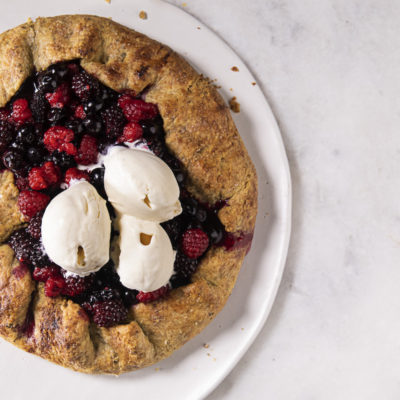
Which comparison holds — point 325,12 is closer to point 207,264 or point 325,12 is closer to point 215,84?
point 215,84

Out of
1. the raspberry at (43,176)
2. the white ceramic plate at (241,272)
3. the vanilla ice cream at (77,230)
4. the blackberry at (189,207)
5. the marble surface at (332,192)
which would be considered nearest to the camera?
the vanilla ice cream at (77,230)

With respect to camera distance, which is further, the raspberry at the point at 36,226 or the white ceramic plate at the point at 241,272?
the white ceramic plate at the point at 241,272

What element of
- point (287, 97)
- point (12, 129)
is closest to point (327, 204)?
point (287, 97)

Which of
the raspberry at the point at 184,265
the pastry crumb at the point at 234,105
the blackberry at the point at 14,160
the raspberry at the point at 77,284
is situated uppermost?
the pastry crumb at the point at 234,105

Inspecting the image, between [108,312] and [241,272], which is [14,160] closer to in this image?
[108,312]

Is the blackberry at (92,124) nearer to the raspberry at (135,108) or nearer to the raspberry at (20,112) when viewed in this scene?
the raspberry at (135,108)

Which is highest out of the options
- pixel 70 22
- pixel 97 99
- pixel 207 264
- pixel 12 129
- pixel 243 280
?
pixel 70 22

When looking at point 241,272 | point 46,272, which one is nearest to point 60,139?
point 46,272

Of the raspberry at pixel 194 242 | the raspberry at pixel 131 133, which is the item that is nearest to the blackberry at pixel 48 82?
the raspberry at pixel 131 133

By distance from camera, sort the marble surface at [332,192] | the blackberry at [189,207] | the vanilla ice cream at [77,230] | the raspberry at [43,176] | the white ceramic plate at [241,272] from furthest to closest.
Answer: the marble surface at [332,192] < the white ceramic plate at [241,272] < the blackberry at [189,207] < the raspberry at [43,176] < the vanilla ice cream at [77,230]
